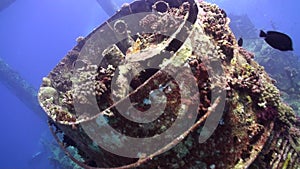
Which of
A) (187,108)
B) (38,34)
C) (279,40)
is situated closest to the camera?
(187,108)

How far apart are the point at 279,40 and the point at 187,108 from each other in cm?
213

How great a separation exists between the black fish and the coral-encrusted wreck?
74cm

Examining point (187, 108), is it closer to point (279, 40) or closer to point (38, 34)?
point (279, 40)

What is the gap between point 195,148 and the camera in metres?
A: 2.72

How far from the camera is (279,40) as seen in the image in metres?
3.90

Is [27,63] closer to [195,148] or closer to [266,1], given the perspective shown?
[266,1]

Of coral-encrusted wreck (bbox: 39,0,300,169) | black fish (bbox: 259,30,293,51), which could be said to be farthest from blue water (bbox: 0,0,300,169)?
coral-encrusted wreck (bbox: 39,0,300,169)

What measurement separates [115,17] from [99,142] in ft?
11.5

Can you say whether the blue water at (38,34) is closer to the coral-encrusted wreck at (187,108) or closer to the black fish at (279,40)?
the black fish at (279,40)

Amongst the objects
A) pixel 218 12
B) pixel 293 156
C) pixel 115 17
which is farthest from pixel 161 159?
pixel 115 17

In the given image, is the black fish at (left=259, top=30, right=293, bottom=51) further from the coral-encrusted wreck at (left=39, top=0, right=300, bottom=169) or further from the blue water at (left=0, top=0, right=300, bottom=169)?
the blue water at (left=0, top=0, right=300, bottom=169)

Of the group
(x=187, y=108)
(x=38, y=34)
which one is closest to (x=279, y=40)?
(x=187, y=108)

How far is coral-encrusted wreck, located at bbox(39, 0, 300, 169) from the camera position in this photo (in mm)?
2697

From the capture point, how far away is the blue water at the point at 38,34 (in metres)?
93.4
